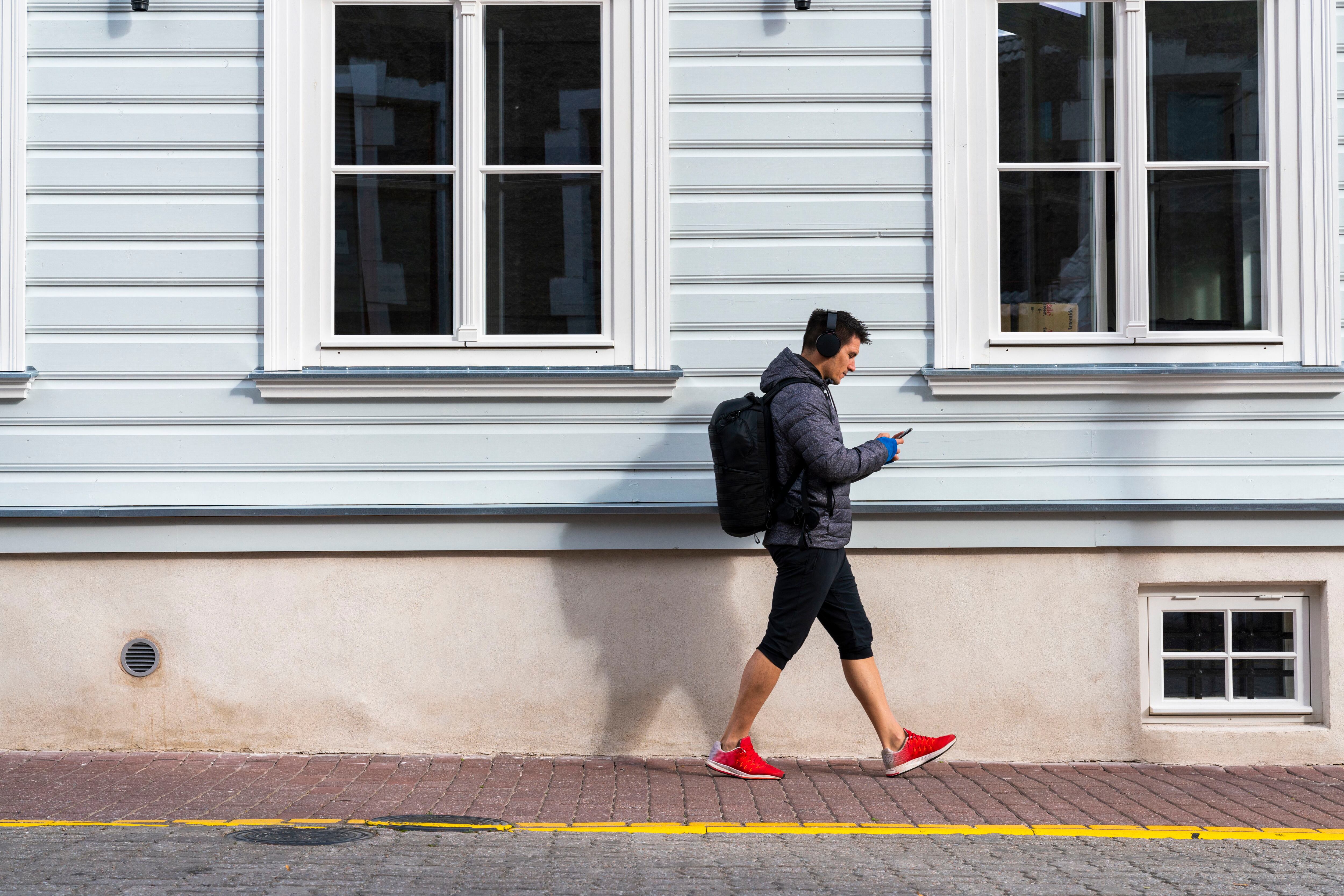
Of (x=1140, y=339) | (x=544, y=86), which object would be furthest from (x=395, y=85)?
(x=1140, y=339)

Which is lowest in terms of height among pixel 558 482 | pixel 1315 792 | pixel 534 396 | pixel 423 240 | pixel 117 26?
pixel 1315 792

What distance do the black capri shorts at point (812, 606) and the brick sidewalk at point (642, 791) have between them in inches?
24.0

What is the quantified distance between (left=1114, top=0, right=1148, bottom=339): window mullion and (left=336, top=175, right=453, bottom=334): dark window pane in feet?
11.0

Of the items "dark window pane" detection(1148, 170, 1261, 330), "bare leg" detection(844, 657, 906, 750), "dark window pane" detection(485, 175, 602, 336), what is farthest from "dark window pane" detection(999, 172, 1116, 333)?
"dark window pane" detection(485, 175, 602, 336)

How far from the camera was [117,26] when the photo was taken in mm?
6105

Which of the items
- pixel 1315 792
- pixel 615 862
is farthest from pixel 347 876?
pixel 1315 792

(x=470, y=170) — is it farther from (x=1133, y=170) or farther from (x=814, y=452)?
(x=1133, y=170)

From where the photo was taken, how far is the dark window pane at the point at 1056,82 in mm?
6242

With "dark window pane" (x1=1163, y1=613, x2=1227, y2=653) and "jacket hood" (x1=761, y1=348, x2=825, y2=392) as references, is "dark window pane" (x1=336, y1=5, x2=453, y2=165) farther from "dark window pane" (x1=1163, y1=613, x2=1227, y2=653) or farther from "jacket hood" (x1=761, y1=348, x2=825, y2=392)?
"dark window pane" (x1=1163, y1=613, x2=1227, y2=653)

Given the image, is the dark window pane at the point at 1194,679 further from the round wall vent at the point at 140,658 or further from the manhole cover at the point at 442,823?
the round wall vent at the point at 140,658

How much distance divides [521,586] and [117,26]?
3.37 meters

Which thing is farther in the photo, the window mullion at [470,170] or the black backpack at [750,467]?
the window mullion at [470,170]

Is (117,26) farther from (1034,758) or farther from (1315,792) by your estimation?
(1315,792)

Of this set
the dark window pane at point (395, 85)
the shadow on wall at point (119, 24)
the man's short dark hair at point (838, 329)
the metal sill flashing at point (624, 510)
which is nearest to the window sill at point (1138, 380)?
the metal sill flashing at point (624, 510)
